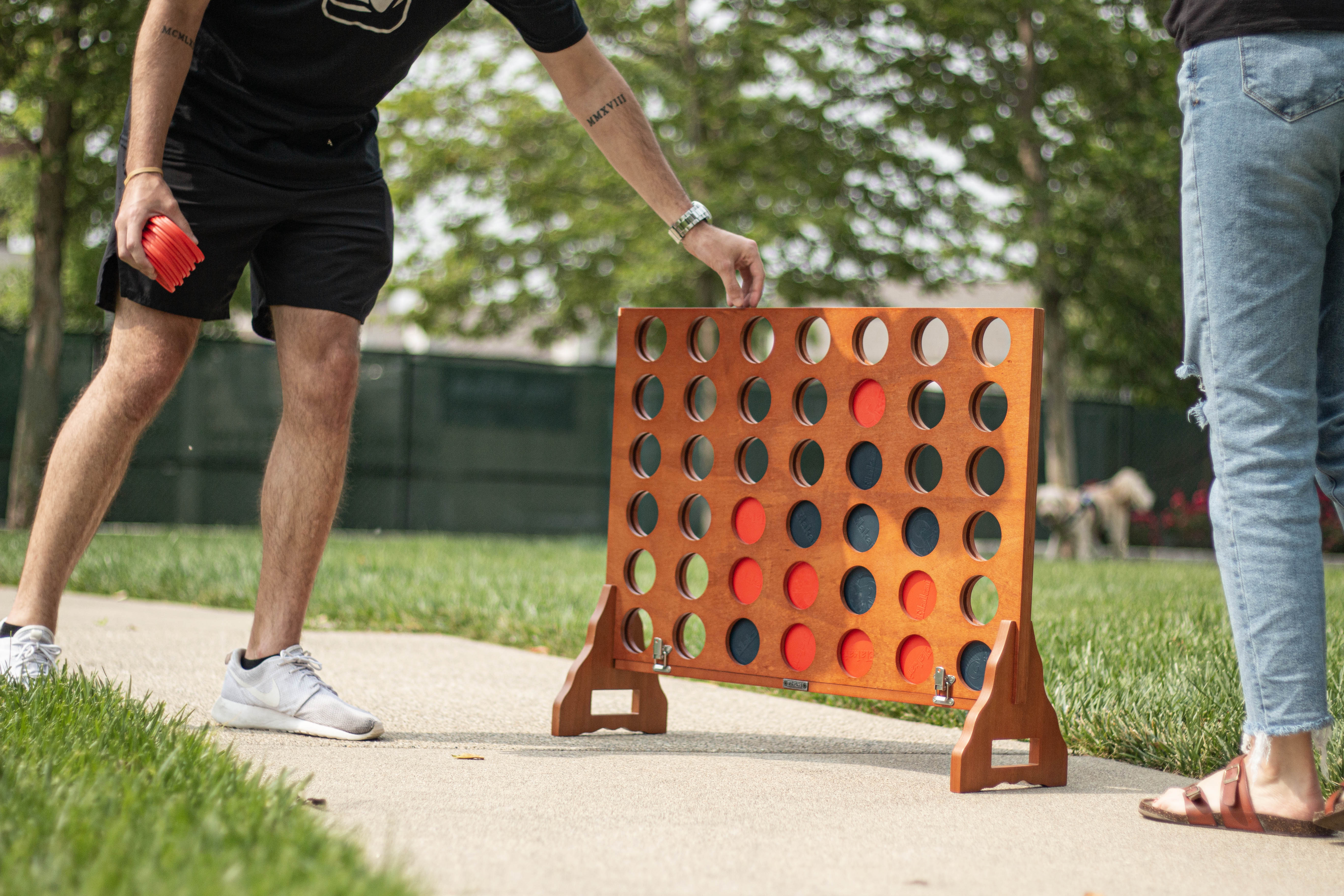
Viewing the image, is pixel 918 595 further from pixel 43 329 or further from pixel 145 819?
pixel 43 329

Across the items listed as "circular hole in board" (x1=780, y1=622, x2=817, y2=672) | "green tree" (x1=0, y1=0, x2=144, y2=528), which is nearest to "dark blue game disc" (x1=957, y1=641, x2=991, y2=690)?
"circular hole in board" (x1=780, y1=622, x2=817, y2=672)

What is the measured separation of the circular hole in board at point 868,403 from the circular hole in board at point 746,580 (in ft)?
1.36

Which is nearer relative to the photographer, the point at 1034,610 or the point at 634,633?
the point at 634,633

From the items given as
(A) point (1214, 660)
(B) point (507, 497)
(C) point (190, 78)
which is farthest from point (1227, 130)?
(B) point (507, 497)

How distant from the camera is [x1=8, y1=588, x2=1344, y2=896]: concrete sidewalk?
1.80m

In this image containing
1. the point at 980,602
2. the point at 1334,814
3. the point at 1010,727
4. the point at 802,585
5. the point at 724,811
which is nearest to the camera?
the point at 1334,814

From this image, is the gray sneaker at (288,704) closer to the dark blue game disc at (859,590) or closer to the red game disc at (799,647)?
the red game disc at (799,647)

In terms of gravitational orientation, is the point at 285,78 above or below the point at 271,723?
above

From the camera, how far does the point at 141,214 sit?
8.51 ft

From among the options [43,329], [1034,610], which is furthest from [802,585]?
[43,329]

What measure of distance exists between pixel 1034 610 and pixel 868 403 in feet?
10.5

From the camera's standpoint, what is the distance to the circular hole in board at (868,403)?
2754mm

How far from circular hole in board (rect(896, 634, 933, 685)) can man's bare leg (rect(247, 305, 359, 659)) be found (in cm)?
130

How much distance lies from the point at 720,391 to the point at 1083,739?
118cm
